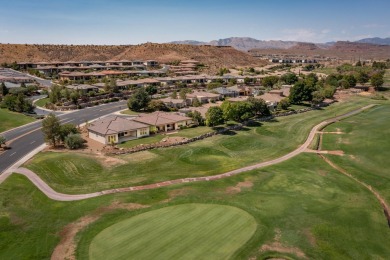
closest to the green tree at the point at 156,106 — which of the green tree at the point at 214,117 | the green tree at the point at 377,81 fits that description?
the green tree at the point at 214,117

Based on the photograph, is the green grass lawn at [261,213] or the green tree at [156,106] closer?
the green grass lawn at [261,213]

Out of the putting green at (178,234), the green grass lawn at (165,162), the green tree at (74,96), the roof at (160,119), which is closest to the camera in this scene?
the putting green at (178,234)

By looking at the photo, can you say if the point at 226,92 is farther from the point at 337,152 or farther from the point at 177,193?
the point at 177,193

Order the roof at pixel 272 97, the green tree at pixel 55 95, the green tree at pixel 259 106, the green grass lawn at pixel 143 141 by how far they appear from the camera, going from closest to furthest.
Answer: the green grass lawn at pixel 143 141
the green tree at pixel 259 106
the green tree at pixel 55 95
the roof at pixel 272 97

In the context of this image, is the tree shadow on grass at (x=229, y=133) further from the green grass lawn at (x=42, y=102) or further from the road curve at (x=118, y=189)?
the green grass lawn at (x=42, y=102)

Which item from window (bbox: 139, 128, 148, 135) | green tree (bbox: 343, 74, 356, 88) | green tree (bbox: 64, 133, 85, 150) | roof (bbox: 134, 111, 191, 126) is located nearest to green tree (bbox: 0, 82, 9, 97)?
roof (bbox: 134, 111, 191, 126)

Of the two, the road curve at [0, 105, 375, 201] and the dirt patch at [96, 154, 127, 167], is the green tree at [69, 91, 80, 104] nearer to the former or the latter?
the dirt patch at [96, 154, 127, 167]

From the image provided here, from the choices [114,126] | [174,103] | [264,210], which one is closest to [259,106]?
[174,103]
